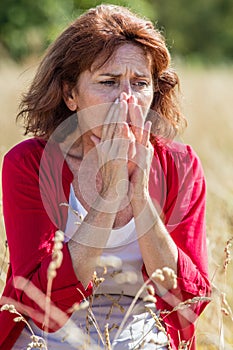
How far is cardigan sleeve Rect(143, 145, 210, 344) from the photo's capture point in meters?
2.82

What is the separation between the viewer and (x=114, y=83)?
9.49 feet

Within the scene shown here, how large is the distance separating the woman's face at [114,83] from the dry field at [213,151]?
1.77 feet

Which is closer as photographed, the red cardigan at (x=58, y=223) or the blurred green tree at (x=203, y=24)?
the red cardigan at (x=58, y=223)

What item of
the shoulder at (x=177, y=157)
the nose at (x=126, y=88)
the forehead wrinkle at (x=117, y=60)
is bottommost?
the shoulder at (x=177, y=157)

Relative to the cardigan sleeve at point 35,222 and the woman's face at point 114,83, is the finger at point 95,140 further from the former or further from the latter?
the cardigan sleeve at point 35,222

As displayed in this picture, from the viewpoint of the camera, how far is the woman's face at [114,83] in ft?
9.37

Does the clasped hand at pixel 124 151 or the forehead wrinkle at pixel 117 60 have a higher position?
the forehead wrinkle at pixel 117 60

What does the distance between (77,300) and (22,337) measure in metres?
0.31

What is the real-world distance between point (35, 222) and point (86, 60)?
0.61 m

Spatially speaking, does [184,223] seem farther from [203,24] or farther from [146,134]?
[203,24]

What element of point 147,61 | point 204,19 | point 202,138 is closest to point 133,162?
point 147,61

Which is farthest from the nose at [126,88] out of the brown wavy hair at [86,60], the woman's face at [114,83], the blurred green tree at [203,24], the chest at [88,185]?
the blurred green tree at [203,24]

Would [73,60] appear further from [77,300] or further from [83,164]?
[77,300]

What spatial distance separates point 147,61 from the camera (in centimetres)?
300
